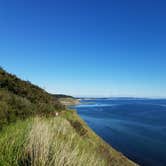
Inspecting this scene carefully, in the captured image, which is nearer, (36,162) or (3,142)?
(36,162)

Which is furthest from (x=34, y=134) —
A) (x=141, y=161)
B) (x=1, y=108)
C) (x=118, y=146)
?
A: (x=118, y=146)

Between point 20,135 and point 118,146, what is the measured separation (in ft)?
87.6

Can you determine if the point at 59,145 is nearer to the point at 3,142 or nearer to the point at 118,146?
the point at 3,142

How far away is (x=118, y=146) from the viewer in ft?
96.2

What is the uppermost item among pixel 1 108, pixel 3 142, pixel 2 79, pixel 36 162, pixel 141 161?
pixel 2 79

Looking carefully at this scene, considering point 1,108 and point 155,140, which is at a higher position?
point 1,108

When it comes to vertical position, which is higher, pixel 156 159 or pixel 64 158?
pixel 64 158

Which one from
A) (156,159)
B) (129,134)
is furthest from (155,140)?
(156,159)

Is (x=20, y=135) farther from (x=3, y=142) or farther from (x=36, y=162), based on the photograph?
(x=36, y=162)

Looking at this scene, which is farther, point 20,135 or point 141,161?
point 141,161

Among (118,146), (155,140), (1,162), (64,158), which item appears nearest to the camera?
(1,162)

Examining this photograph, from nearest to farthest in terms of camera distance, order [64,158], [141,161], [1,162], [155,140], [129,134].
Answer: [1,162] < [64,158] < [141,161] < [155,140] < [129,134]

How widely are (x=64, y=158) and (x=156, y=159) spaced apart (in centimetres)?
2317

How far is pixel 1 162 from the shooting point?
3.44 meters
